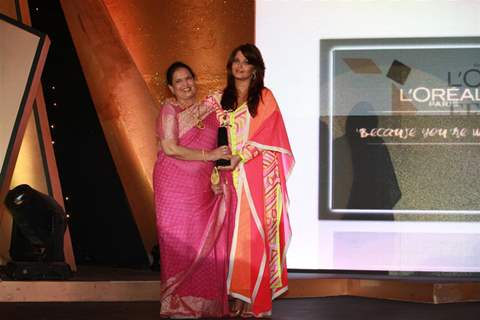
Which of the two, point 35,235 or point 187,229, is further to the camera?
point 35,235

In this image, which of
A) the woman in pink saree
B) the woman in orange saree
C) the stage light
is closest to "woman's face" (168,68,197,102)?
the woman in pink saree

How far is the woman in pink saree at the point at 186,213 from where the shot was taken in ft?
14.8

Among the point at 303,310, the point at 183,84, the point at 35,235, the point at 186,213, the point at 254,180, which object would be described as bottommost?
the point at 303,310

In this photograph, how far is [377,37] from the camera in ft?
21.3

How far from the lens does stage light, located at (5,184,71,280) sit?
525 cm

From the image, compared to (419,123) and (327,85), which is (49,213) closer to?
(327,85)

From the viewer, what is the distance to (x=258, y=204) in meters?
4.64

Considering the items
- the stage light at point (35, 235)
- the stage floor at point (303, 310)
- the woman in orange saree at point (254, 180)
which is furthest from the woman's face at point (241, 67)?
the stage light at point (35, 235)

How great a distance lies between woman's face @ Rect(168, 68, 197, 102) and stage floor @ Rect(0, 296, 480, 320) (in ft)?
3.63

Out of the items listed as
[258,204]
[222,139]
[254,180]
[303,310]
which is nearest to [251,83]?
[222,139]

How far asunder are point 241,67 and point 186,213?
2.59 ft

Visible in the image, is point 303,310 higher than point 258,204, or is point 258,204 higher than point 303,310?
point 258,204

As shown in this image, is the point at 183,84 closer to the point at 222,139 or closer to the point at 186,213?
the point at 222,139

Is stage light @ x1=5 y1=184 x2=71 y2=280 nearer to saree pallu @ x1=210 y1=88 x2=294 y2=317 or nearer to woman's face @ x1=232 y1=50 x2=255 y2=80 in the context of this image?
saree pallu @ x1=210 y1=88 x2=294 y2=317
